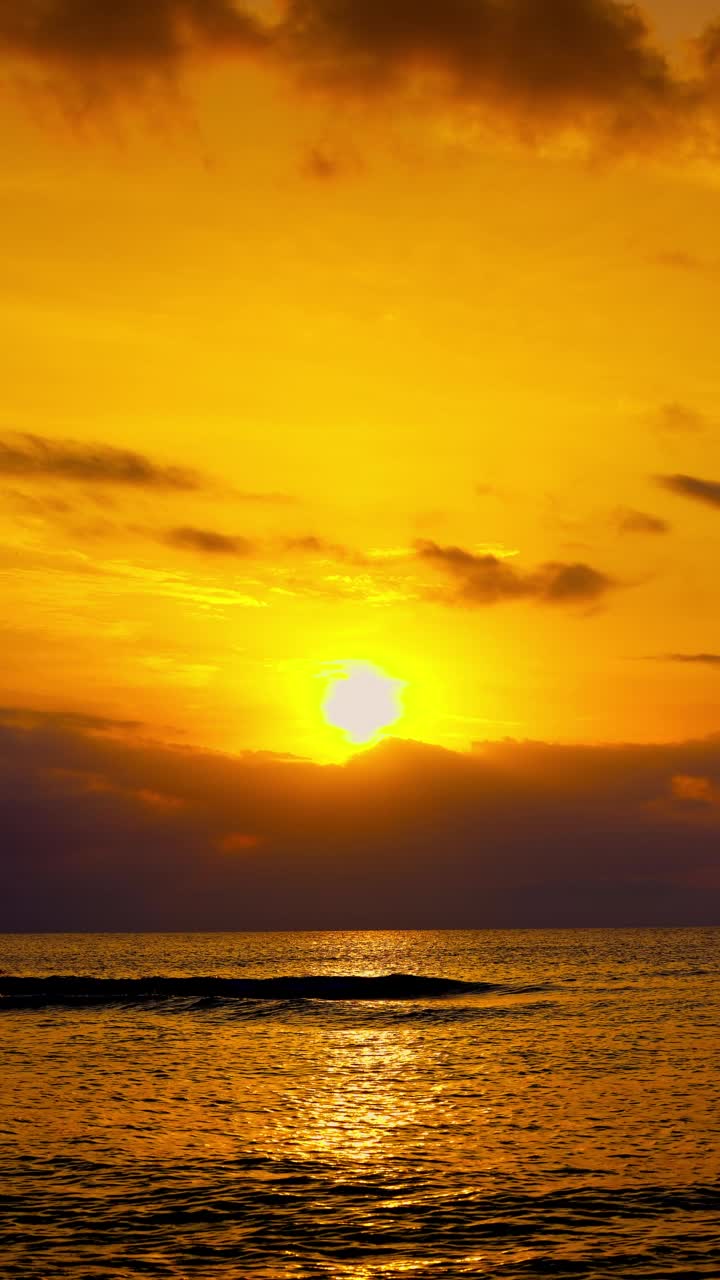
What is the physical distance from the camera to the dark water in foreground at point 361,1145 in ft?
90.4

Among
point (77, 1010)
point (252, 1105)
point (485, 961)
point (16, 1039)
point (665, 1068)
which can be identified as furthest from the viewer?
point (485, 961)

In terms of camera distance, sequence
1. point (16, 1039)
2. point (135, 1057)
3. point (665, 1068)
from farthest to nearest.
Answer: point (16, 1039) < point (135, 1057) < point (665, 1068)

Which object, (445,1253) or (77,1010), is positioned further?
(77,1010)

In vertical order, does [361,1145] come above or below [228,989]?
above

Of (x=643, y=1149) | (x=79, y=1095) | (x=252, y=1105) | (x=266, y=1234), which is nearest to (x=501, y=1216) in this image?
(x=266, y=1234)

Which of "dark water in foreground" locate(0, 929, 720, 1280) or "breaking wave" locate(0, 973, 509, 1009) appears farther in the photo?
"breaking wave" locate(0, 973, 509, 1009)

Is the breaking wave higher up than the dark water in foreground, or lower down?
lower down

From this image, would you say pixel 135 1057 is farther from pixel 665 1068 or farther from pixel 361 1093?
pixel 665 1068

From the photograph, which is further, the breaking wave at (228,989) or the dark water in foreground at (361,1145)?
the breaking wave at (228,989)

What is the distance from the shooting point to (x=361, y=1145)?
3962 cm

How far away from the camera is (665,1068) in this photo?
55.9m

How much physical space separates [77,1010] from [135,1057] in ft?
101

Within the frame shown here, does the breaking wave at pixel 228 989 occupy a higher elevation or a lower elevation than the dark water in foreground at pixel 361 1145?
lower

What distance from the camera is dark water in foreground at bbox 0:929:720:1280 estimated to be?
27562 millimetres
